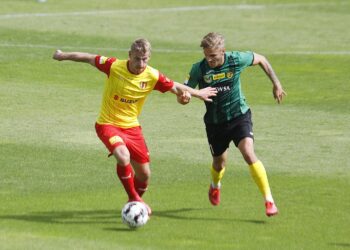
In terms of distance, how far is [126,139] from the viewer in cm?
1527

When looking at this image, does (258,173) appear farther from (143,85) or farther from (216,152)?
(143,85)

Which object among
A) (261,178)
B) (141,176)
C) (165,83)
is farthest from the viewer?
(141,176)

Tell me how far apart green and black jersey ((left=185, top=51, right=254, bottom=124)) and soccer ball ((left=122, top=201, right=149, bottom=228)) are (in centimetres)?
210

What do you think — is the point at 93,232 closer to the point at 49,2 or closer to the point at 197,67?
the point at 197,67

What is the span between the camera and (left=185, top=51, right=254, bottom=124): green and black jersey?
52.2ft

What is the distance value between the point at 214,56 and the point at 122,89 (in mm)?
1307

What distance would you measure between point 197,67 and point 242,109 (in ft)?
2.78

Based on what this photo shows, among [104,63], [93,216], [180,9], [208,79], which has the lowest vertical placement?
[180,9]

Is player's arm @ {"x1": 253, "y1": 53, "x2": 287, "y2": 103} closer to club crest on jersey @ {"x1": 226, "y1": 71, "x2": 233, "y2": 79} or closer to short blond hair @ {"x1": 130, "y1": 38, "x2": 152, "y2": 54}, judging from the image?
club crest on jersey @ {"x1": 226, "y1": 71, "x2": 233, "y2": 79}

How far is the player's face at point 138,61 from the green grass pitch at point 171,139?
76.9 inches

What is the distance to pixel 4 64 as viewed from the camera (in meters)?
29.2

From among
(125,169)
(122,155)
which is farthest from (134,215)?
(122,155)

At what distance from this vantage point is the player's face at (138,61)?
14934 mm

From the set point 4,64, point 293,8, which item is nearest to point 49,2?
point 293,8
